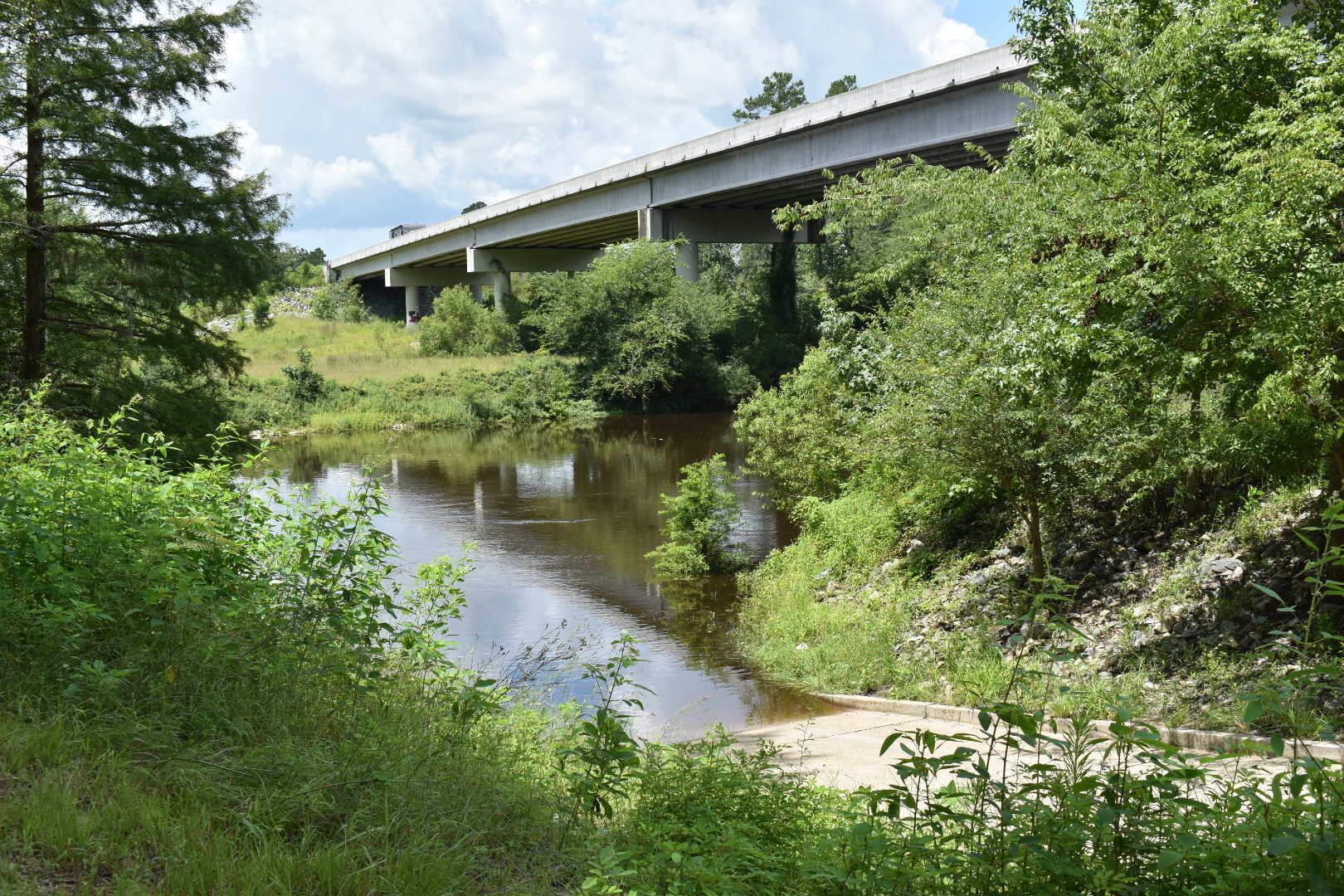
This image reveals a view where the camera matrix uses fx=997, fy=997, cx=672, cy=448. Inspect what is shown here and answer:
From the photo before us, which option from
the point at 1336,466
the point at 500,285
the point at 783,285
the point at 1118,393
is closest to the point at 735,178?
the point at 783,285

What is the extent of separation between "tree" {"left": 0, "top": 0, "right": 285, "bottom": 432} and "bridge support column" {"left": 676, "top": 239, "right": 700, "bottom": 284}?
2803 centimetres

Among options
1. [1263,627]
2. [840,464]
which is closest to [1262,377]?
[1263,627]

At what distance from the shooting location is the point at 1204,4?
9312 mm

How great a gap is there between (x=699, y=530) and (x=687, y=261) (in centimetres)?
2992

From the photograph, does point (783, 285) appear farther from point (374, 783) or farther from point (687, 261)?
point (374, 783)

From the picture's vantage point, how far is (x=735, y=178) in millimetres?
35375

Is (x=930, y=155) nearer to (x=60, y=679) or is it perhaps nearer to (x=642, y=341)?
(x=642, y=341)

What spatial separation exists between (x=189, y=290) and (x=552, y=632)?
29.4 feet

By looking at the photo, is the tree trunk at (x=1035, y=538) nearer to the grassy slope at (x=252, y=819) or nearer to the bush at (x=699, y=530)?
the bush at (x=699, y=530)

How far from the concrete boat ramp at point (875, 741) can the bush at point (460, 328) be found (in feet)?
156

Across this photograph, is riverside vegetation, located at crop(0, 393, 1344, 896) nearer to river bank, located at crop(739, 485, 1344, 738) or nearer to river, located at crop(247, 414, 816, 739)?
river bank, located at crop(739, 485, 1344, 738)

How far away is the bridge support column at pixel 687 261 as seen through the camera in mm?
43938

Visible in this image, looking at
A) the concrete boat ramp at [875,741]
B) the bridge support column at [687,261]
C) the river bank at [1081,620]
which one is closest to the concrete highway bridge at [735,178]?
the bridge support column at [687,261]

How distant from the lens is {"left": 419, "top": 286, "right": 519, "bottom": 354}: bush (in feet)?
183
